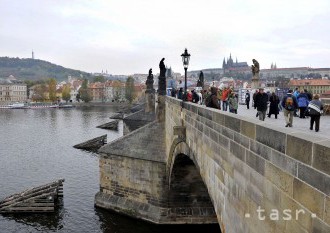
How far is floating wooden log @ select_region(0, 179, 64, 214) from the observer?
21.2m

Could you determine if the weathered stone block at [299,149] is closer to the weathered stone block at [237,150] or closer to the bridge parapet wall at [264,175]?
the bridge parapet wall at [264,175]

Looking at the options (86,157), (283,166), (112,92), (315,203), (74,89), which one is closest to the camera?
(315,203)

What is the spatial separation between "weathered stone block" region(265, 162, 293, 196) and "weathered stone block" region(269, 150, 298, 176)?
64 mm

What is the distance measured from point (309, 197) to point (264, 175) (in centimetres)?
134

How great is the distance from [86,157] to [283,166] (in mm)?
33997

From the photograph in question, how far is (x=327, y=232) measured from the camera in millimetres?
3574

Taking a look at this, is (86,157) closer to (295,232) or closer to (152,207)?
(152,207)

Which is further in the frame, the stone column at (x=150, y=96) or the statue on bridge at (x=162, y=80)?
the stone column at (x=150, y=96)

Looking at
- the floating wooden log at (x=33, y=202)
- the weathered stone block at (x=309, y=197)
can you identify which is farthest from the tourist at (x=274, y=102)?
the floating wooden log at (x=33, y=202)

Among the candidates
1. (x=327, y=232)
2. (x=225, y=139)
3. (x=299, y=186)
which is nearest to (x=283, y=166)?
(x=299, y=186)

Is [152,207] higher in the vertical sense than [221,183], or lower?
lower

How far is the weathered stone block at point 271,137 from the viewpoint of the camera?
460 centimetres

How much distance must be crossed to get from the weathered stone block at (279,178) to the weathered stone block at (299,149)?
308mm

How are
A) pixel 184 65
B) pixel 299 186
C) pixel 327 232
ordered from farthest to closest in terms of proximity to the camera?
pixel 184 65
pixel 299 186
pixel 327 232
